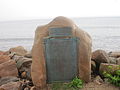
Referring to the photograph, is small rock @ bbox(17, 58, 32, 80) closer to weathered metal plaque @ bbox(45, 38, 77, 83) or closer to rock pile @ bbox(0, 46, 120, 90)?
rock pile @ bbox(0, 46, 120, 90)

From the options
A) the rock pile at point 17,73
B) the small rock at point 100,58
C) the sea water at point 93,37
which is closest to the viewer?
the rock pile at point 17,73

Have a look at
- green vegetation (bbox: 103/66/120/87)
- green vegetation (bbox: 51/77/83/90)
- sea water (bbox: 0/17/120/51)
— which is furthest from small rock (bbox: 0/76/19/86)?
sea water (bbox: 0/17/120/51)

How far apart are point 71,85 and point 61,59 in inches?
39.8

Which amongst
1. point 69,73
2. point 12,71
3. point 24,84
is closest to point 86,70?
point 69,73

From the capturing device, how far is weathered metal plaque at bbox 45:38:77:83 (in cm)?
827

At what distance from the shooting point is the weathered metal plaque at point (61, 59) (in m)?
8.27

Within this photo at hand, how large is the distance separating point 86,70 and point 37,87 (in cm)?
190

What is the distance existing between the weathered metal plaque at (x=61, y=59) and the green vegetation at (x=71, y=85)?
0.85 feet

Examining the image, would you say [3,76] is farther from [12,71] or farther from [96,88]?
[96,88]

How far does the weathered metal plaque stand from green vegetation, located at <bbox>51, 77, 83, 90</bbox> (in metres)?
0.26

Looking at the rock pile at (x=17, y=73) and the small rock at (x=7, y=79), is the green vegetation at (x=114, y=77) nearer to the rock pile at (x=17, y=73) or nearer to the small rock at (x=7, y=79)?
the rock pile at (x=17, y=73)

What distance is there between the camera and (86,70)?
834cm

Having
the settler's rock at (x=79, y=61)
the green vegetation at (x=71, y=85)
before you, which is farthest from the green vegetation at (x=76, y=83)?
the settler's rock at (x=79, y=61)

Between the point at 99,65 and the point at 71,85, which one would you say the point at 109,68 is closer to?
the point at 99,65
